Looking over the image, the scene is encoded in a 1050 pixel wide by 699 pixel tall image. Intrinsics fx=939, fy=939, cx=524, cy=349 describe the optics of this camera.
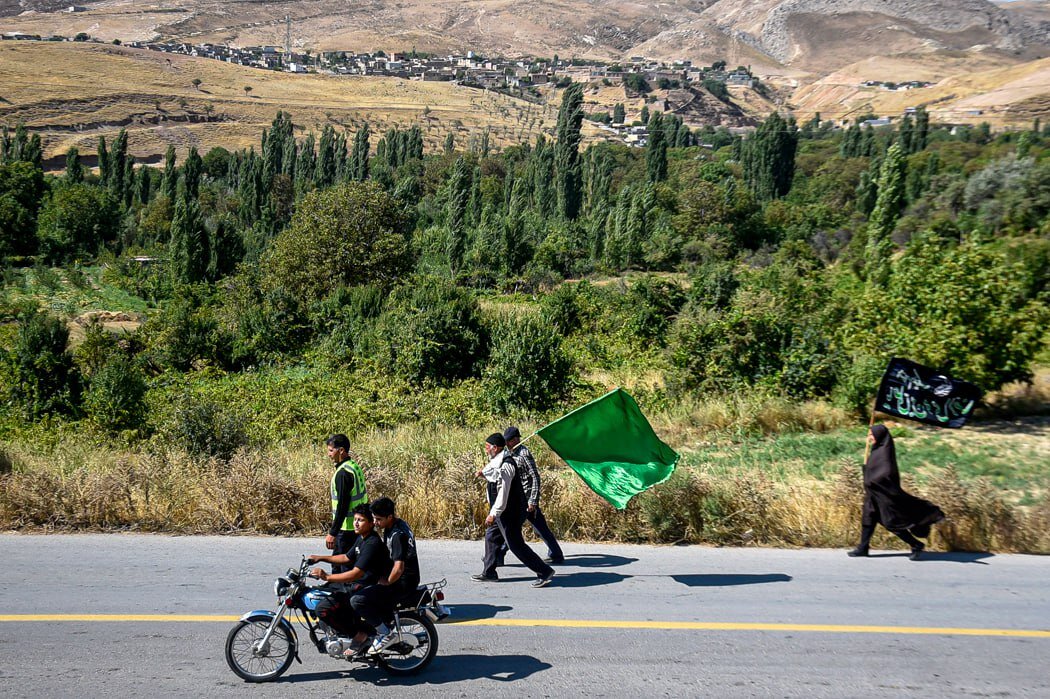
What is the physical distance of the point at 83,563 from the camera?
8.46 m

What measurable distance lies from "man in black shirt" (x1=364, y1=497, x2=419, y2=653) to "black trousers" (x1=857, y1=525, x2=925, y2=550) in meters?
4.70

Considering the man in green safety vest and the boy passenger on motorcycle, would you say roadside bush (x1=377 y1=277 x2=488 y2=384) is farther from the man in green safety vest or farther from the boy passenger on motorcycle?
the boy passenger on motorcycle

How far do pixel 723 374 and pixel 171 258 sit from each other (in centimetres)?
3741

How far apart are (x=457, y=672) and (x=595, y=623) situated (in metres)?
1.31

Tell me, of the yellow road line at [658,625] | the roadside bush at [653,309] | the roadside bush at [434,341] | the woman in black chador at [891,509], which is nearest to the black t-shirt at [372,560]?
the yellow road line at [658,625]

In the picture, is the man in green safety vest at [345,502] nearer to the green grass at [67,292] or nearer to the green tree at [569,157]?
the green grass at [67,292]

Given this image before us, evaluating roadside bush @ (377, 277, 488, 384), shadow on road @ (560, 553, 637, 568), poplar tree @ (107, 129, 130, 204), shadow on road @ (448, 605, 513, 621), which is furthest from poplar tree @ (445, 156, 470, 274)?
shadow on road @ (448, 605, 513, 621)

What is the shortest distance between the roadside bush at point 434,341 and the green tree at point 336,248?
10145 mm

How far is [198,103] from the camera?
13112 centimetres

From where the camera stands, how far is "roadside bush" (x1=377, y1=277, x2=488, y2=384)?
83.8ft

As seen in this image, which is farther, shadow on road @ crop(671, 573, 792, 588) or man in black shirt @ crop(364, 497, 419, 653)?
shadow on road @ crop(671, 573, 792, 588)

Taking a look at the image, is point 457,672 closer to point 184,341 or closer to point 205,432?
point 205,432

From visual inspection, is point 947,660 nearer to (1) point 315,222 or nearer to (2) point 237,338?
(2) point 237,338

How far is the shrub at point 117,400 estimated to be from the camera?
66.0 ft
